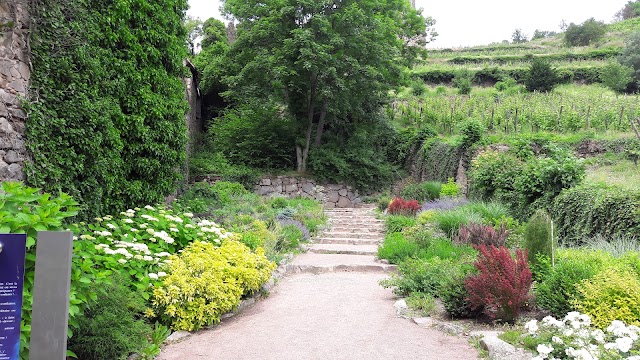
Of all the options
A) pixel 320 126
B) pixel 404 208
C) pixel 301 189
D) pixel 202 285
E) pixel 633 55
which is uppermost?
pixel 633 55

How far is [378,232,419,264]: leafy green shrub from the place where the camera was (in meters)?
9.23

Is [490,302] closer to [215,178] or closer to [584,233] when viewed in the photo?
[584,233]

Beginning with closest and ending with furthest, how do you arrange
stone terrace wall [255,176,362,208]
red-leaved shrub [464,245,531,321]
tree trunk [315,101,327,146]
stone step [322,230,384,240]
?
red-leaved shrub [464,245,531,321] → stone step [322,230,384,240] → stone terrace wall [255,176,362,208] → tree trunk [315,101,327,146]

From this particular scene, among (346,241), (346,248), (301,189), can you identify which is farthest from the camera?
(301,189)

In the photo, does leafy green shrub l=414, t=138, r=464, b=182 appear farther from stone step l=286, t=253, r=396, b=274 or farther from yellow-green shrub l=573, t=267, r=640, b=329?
yellow-green shrub l=573, t=267, r=640, b=329

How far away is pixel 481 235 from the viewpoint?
Result: 352 inches

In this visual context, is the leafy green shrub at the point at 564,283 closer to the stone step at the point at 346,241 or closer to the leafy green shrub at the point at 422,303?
the leafy green shrub at the point at 422,303

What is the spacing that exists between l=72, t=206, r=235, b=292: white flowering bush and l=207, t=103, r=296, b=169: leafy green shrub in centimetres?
1285

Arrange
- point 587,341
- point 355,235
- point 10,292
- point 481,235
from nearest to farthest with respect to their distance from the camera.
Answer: point 10,292, point 587,341, point 481,235, point 355,235

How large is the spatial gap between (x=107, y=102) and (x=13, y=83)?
1.67 metres

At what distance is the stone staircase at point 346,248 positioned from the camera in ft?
30.8

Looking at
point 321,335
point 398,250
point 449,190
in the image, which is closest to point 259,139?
point 449,190

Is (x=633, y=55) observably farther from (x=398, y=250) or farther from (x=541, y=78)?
(x=398, y=250)

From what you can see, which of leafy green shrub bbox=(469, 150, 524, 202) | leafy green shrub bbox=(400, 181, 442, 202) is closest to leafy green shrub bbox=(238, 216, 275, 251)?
leafy green shrub bbox=(469, 150, 524, 202)
